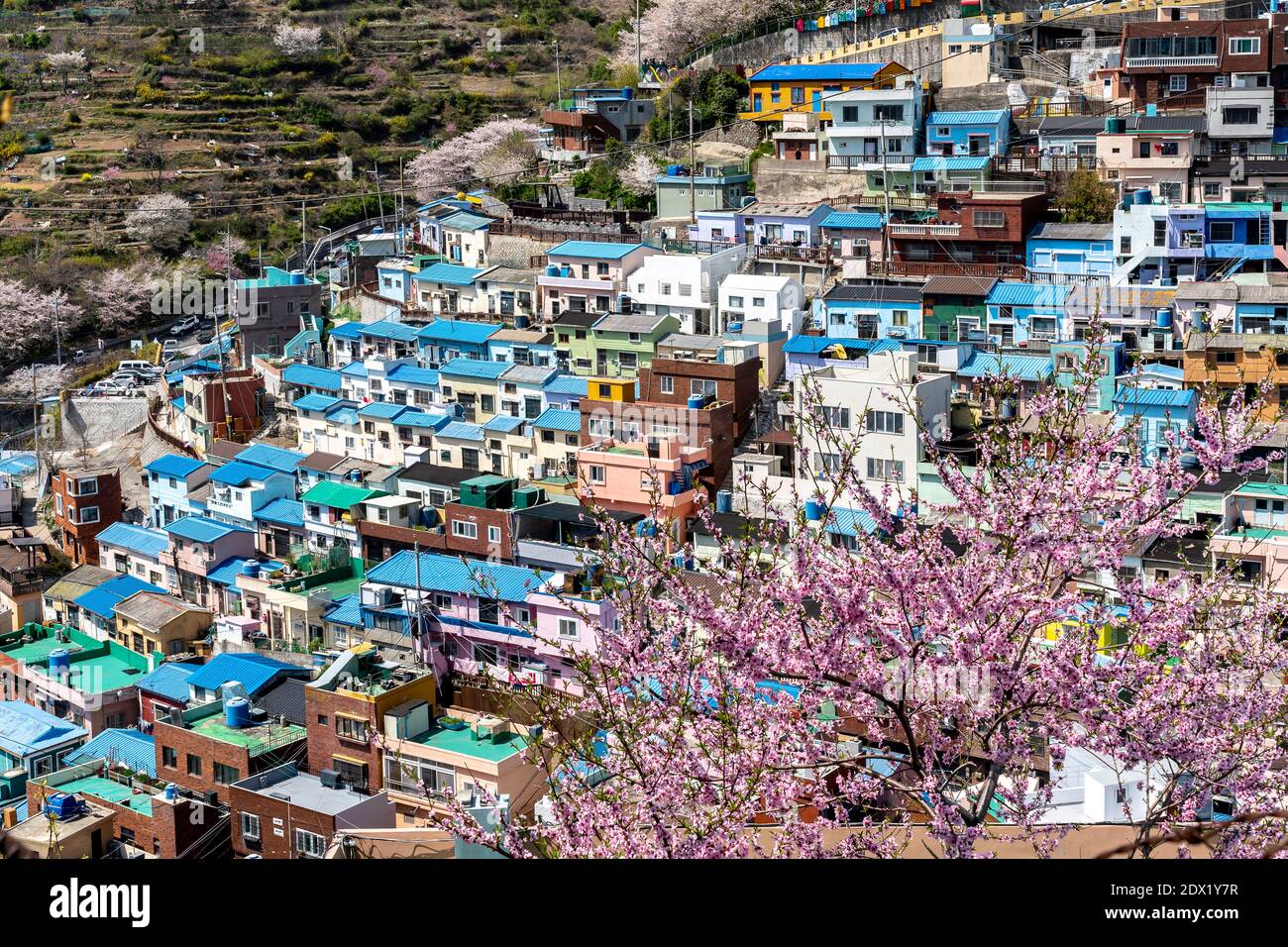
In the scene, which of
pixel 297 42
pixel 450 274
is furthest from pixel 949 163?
pixel 297 42

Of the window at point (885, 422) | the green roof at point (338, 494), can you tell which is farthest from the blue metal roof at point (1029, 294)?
the green roof at point (338, 494)

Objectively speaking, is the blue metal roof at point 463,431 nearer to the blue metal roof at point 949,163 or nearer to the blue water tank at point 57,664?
the blue water tank at point 57,664

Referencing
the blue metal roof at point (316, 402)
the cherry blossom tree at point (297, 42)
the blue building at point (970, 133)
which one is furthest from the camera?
the cherry blossom tree at point (297, 42)

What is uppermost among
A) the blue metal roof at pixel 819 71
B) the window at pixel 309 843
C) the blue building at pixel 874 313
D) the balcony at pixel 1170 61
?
the blue metal roof at pixel 819 71

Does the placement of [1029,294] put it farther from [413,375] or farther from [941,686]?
[941,686]

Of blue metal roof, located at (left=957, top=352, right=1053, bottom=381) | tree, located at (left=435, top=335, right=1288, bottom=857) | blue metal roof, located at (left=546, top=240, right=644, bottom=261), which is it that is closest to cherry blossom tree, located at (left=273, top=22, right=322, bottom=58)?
blue metal roof, located at (left=546, top=240, right=644, bottom=261)

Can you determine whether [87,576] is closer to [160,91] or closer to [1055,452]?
[1055,452]

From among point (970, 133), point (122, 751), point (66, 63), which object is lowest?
point (122, 751)
